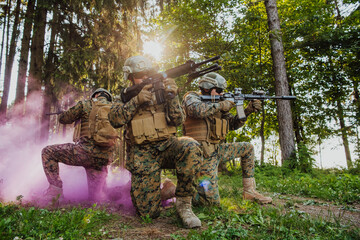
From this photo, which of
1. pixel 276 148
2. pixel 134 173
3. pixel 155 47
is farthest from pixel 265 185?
pixel 276 148

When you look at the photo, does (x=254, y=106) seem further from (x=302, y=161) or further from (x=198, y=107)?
(x=302, y=161)

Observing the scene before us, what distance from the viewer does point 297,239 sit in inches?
84.5

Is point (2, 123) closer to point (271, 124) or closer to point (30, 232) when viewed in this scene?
point (30, 232)

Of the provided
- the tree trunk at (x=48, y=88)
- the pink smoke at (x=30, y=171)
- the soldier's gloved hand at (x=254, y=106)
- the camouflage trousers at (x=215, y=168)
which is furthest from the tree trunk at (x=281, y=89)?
the tree trunk at (x=48, y=88)

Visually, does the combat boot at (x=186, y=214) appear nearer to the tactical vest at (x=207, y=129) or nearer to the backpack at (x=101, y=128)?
the tactical vest at (x=207, y=129)

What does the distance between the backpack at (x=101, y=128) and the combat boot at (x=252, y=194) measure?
2.46 metres

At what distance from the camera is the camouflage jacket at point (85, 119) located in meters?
4.22

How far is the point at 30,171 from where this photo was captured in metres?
6.18

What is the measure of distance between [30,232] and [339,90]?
43.9 feet

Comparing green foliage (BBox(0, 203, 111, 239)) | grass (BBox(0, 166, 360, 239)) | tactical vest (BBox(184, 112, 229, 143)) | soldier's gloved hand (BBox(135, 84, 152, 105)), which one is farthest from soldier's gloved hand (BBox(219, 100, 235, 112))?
green foliage (BBox(0, 203, 111, 239))

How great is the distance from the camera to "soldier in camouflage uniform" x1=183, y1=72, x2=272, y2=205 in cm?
381

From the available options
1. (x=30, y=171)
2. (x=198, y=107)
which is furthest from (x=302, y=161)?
(x=30, y=171)

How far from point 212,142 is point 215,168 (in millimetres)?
444

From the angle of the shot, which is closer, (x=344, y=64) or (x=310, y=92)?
(x=344, y=64)
